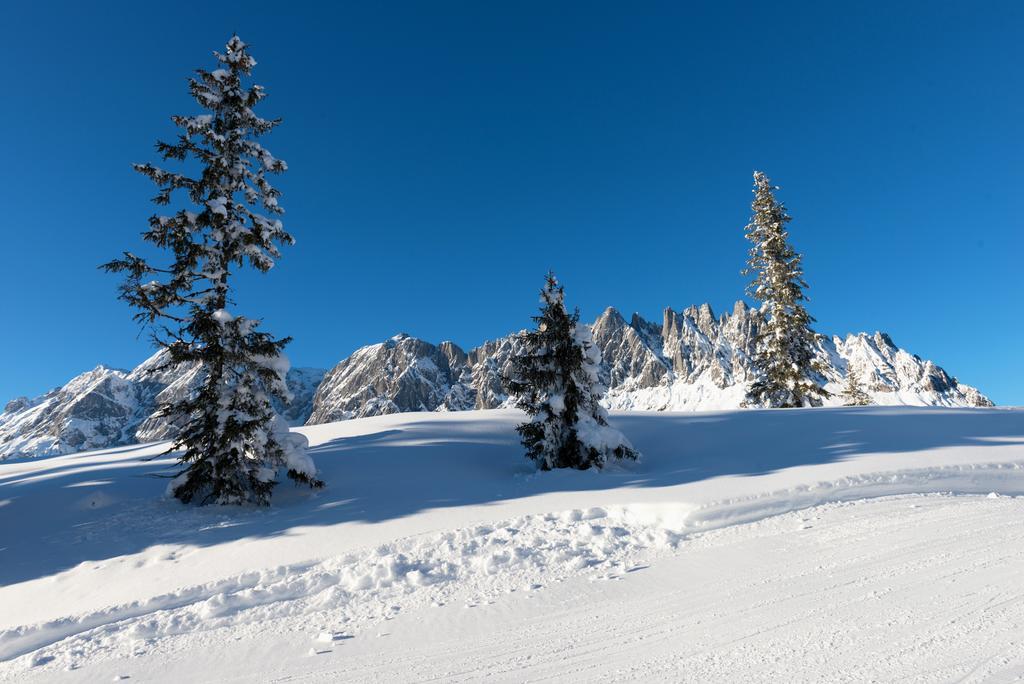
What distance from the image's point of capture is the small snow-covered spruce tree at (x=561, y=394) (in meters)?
13.6

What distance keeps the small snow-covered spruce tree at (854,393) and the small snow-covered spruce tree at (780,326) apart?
46.0ft

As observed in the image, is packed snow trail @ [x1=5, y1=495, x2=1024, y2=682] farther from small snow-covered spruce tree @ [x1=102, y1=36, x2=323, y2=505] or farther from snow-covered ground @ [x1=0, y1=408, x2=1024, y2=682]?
small snow-covered spruce tree @ [x1=102, y1=36, x2=323, y2=505]

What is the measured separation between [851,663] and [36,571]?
11.6 metres

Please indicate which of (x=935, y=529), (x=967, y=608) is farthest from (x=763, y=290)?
(x=967, y=608)

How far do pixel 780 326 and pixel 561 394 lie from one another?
17821 millimetres

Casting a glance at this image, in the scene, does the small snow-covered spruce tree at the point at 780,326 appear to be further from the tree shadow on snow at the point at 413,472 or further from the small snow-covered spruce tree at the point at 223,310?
the small snow-covered spruce tree at the point at 223,310

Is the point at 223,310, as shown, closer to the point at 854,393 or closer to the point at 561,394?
the point at 561,394

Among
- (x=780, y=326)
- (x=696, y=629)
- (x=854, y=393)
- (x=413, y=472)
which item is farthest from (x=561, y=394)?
(x=854, y=393)

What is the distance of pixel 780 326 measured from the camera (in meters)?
26.7

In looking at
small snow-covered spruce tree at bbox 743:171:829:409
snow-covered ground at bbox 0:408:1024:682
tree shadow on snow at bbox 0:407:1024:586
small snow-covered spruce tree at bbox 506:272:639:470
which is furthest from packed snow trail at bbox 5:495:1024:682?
small snow-covered spruce tree at bbox 743:171:829:409

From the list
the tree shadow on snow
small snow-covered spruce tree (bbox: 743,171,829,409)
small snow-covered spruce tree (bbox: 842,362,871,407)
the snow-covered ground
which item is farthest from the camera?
small snow-covered spruce tree (bbox: 842,362,871,407)

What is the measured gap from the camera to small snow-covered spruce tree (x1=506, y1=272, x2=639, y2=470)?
13.6 m

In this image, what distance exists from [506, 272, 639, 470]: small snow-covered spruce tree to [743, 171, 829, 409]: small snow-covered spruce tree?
52.9 feet

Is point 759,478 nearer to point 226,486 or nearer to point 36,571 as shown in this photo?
point 226,486
